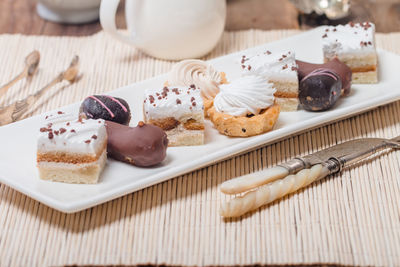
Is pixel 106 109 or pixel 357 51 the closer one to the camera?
pixel 106 109

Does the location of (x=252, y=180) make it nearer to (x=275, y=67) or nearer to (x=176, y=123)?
(x=176, y=123)

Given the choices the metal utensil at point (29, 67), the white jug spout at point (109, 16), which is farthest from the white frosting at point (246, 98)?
the metal utensil at point (29, 67)

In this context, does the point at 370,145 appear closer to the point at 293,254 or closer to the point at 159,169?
the point at 293,254

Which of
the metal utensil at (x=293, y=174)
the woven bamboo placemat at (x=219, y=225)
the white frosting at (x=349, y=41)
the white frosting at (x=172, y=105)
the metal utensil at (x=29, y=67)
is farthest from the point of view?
the metal utensil at (x=29, y=67)

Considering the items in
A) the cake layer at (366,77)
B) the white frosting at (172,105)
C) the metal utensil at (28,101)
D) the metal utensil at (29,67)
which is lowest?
the metal utensil at (29,67)

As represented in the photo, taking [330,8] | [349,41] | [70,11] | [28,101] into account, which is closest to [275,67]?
[349,41]

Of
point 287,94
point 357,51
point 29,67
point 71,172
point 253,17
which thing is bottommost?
point 29,67

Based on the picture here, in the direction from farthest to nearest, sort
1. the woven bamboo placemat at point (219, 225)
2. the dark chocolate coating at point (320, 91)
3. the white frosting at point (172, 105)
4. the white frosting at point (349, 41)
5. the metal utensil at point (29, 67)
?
the metal utensil at point (29, 67) → the white frosting at point (349, 41) → the dark chocolate coating at point (320, 91) → the white frosting at point (172, 105) → the woven bamboo placemat at point (219, 225)

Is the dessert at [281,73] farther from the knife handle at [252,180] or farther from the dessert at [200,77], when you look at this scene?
the knife handle at [252,180]
